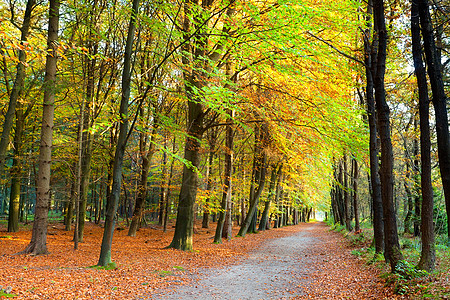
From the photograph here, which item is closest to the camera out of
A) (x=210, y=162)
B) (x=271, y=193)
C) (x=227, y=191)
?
(x=227, y=191)

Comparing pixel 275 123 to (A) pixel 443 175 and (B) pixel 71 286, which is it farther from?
(B) pixel 71 286

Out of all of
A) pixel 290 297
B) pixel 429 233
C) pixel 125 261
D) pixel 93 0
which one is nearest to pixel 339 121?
pixel 429 233

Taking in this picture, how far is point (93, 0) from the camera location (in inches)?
402

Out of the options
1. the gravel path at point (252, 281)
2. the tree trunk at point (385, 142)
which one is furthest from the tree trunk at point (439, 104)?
the gravel path at point (252, 281)

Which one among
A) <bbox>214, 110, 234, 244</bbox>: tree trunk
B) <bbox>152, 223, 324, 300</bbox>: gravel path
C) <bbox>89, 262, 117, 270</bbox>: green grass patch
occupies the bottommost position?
<bbox>152, 223, 324, 300</bbox>: gravel path

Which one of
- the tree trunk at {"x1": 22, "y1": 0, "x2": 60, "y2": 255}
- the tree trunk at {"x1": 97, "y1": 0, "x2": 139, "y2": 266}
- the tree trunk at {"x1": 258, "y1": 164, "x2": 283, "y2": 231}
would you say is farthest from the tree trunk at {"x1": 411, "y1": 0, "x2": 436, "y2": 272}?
the tree trunk at {"x1": 258, "y1": 164, "x2": 283, "y2": 231}

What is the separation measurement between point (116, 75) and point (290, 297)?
487 inches

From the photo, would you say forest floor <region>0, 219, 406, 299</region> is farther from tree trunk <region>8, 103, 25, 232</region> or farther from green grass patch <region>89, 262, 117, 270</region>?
tree trunk <region>8, 103, 25, 232</region>

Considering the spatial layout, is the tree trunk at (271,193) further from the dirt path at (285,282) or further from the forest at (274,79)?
the dirt path at (285,282)

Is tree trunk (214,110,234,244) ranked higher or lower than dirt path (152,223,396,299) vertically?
higher

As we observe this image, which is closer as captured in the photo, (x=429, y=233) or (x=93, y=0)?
(x=429, y=233)

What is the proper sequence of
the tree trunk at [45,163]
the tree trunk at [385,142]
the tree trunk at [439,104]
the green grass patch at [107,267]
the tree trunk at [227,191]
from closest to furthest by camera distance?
the tree trunk at [439,104] < the tree trunk at [385,142] < the green grass patch at [107,267] < the tree trunk at [45,163] < the tree trunk at [227,191]

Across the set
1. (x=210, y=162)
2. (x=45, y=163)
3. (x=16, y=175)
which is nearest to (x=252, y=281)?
(x=45, y=163)

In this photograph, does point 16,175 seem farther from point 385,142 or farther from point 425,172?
point 425,172
